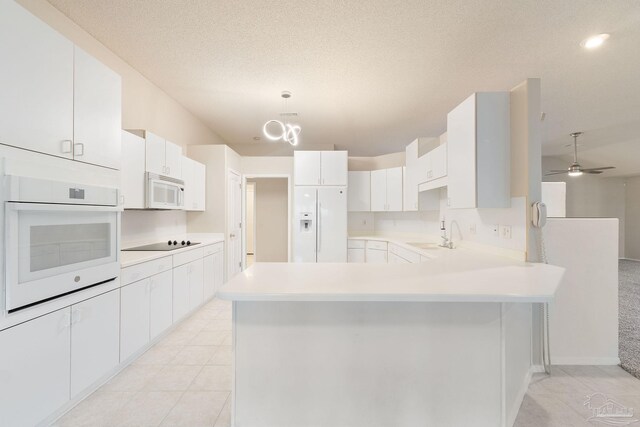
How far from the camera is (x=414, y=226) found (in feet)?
15.7

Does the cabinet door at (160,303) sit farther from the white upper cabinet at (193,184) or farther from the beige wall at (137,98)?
the beige wall at (137,98)

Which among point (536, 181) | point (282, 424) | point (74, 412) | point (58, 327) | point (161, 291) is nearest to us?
point (282, 424)

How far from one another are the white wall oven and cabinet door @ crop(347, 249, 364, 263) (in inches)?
139

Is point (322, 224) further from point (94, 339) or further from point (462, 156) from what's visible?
point (94, 339)

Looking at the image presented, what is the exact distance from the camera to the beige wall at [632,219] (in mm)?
7391

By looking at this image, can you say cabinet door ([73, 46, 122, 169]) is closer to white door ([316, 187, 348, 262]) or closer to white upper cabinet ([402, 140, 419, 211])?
white door ([316, 187, 348, 262])

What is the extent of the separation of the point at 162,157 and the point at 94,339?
77.2 inches

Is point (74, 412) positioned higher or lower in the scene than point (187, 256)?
lower

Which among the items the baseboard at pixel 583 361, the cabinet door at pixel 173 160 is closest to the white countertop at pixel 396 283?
the baseboard at pixel 583 361

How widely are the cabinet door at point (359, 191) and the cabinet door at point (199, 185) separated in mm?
2468

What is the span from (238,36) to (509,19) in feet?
7.47

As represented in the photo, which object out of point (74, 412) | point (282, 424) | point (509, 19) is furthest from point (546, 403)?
point (74, 412)

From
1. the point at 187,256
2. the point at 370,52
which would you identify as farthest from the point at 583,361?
the point at 187,256

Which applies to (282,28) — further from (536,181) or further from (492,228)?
(492,228)
